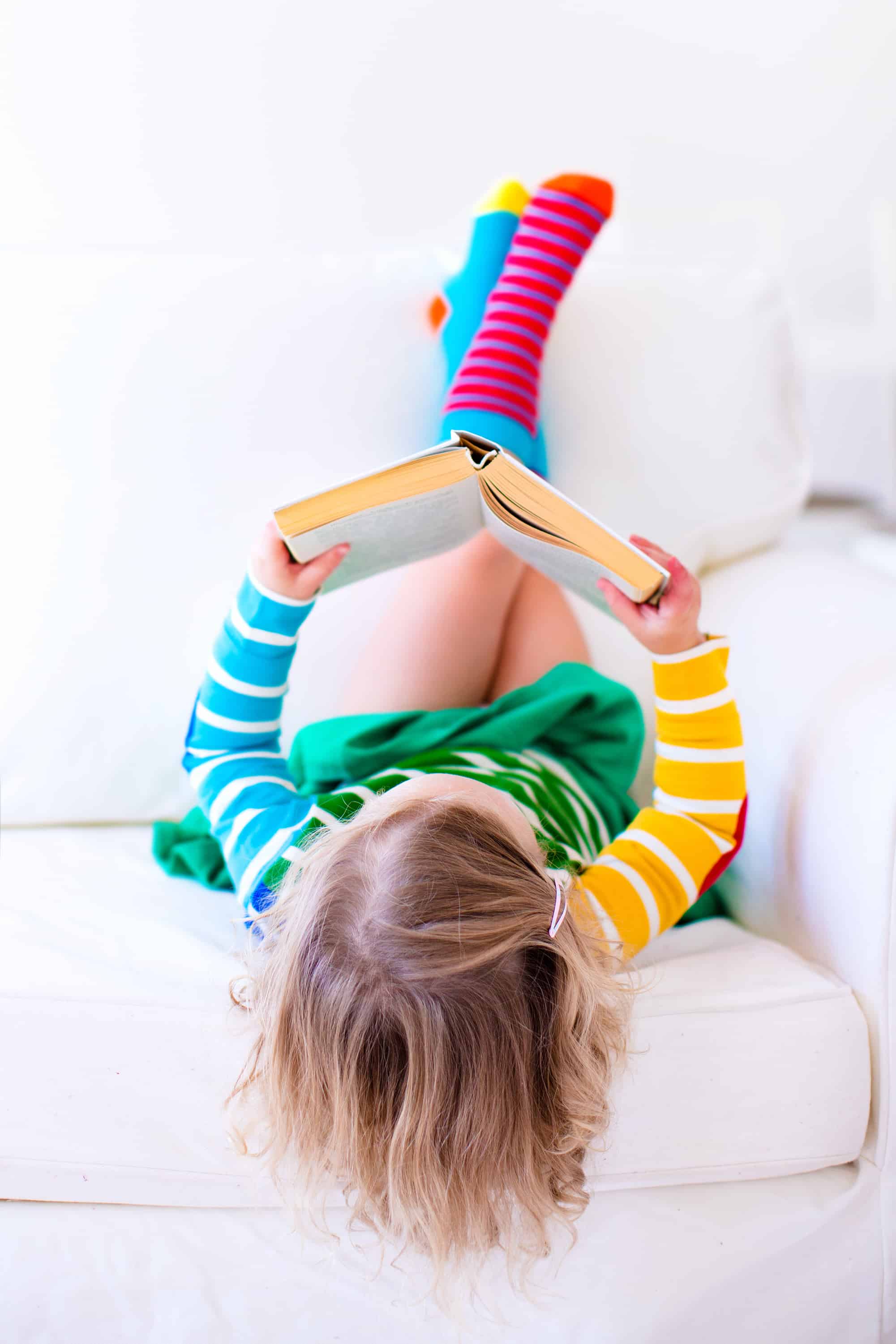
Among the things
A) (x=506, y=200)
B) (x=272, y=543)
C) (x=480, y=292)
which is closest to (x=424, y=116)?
(x=506, y=200)

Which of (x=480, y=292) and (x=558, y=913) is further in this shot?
(x=480, y=292)

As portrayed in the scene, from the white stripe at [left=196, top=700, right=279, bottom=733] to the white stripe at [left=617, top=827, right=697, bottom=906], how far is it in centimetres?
29

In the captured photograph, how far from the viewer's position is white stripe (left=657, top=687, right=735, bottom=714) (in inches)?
27.2

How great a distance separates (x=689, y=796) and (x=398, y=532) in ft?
0.94

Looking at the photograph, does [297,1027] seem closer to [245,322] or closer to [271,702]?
[271,702]

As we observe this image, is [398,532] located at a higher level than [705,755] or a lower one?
higher

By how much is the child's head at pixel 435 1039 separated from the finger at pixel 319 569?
210mm

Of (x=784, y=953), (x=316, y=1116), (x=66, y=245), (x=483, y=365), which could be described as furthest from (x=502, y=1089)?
(x=66, y=245)

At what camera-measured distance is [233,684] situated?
0.74 metres

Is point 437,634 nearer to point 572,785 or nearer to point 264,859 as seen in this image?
point 572,785

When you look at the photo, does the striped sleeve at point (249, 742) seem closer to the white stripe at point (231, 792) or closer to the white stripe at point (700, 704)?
the white stripe at point (231, 792)

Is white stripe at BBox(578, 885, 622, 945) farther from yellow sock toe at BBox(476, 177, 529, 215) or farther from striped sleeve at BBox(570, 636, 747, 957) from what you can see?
yellow sock toe at BBox(476, 177, 529, 215)

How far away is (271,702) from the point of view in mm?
754

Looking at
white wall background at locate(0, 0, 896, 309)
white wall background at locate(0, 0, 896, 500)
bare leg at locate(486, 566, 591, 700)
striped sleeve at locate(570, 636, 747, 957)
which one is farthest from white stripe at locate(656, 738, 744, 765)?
white wall background at locate(0, 0, 896, 309)
